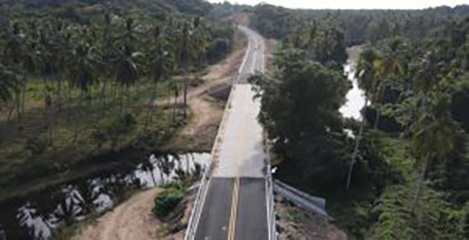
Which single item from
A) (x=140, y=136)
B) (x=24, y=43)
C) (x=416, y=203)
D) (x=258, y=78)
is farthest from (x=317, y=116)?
(x=24, y=43)

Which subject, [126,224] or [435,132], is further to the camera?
[126,224]

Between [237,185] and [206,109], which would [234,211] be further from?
[206,109]

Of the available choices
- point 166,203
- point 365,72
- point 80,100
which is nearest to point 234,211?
point 166,203

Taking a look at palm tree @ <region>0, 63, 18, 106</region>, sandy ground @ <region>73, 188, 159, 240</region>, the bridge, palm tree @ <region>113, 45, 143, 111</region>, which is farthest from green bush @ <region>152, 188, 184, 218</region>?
palm tree @ <region>0, 63, 18, 106</region>

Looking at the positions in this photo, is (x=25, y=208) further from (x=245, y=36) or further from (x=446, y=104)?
(x=245, y=36)

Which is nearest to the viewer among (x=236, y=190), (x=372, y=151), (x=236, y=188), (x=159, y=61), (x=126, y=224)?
(x=126, y=224)

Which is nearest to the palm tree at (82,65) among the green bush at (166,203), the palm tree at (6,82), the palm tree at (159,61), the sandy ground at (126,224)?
the palm tree at (6,82)
